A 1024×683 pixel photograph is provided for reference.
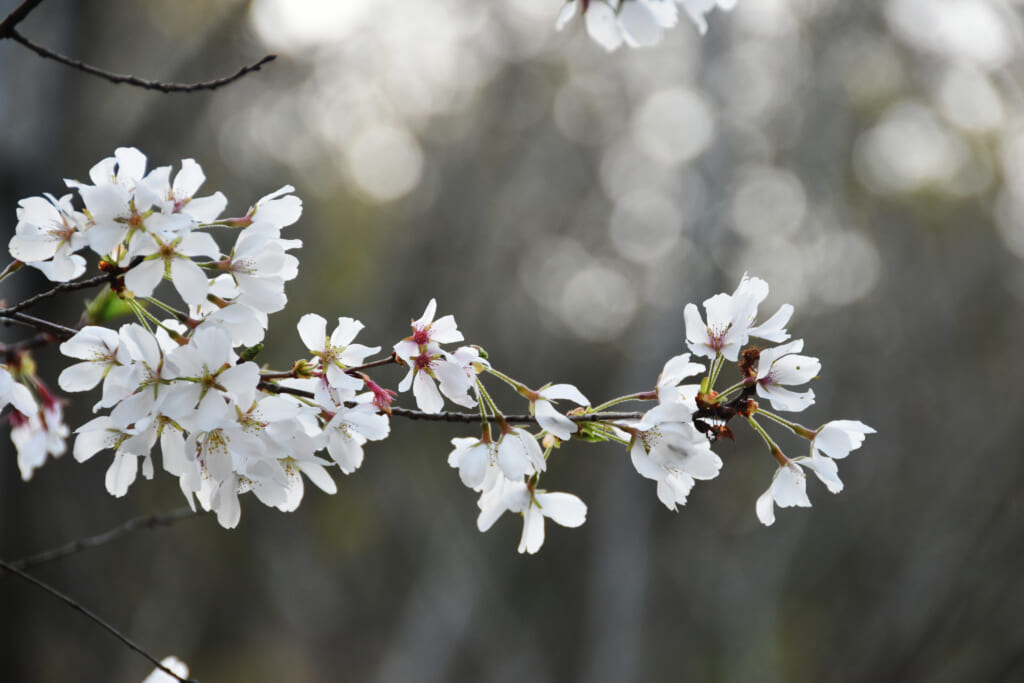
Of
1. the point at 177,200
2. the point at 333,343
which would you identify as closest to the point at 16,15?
the point at 177,200

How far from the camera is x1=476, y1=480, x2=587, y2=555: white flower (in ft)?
2.93

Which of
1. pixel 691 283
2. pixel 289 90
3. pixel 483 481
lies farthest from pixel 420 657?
pixel 483 481

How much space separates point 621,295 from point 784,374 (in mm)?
6897

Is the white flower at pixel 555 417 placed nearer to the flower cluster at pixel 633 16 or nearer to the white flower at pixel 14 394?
the flower cluster at pixel 633 16

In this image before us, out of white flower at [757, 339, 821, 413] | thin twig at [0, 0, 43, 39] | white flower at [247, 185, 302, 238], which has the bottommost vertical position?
white flower at [757, 339, 821, 413]

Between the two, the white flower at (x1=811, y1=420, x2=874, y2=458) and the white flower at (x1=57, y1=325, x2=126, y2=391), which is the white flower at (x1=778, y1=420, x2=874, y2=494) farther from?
the white flower at (x1=57, y1=325, x2=126, y2=391)

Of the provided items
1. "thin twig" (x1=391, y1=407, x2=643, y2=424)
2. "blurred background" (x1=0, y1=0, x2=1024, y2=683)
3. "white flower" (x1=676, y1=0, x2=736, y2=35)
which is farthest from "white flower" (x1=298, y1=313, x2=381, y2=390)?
"blurred background" (x1=0, y1=0, x2=1024, y2=683)

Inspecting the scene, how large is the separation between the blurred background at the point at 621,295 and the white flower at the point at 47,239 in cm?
371

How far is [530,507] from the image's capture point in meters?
0.91

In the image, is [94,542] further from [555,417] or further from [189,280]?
[555,417]

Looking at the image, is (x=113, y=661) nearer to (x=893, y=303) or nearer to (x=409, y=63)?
(x=409, y=63)

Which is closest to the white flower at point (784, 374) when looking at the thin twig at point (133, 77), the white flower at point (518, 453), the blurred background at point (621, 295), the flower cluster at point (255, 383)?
the flower cluster at point (255, 383)

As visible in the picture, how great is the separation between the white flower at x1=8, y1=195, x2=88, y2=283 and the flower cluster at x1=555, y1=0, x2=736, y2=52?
57 cm

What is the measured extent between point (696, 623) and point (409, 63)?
5417 mm
